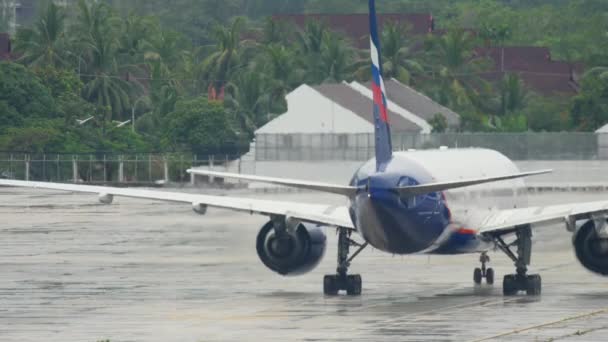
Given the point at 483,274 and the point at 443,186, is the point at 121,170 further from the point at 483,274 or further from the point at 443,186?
the point at 443,186

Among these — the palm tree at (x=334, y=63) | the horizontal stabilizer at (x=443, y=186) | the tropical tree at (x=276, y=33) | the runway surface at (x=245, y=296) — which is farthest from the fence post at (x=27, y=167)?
the horizontal stabilizer at (x=443, y=186)

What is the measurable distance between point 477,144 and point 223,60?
56.3m

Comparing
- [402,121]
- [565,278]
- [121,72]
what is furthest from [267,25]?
[565,278]

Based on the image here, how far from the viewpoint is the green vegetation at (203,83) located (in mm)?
124125

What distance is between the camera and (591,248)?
120ft

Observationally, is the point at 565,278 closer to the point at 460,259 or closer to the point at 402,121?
the point at 460,259

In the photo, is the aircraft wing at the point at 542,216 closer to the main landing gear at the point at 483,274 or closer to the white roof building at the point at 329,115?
the main landing gear at the point at 483,274

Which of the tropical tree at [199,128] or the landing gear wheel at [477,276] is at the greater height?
the tropical tree at [199,128]

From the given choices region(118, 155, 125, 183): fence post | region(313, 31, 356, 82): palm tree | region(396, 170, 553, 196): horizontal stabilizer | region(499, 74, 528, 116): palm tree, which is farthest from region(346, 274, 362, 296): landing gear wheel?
region(313, 31, 356, 82): palm tree

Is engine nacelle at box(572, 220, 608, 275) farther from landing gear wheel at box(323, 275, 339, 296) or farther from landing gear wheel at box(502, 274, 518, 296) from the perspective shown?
landing gear wheel at box(323, 275, 339, 296)

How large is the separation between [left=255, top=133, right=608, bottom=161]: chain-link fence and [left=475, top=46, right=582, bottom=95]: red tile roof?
73024 mm

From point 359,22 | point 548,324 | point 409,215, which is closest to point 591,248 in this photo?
point 409,215

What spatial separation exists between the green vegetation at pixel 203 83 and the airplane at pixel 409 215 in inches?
3148

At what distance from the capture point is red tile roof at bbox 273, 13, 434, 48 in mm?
185875
